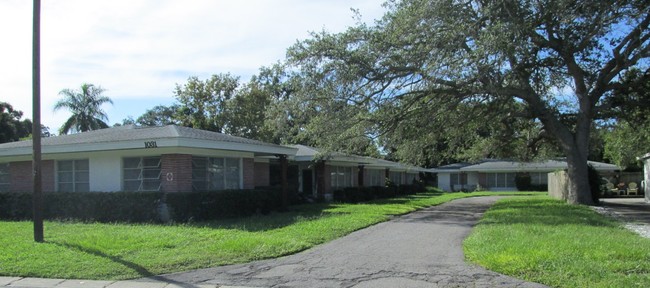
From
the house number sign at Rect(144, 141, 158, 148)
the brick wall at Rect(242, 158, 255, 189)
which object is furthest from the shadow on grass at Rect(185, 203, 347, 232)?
the house number sign at Rect(144, 141, 158, 148)

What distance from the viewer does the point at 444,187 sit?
56625 mm

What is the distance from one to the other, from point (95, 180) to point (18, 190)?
15.8 ft

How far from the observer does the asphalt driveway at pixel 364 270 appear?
7.84m

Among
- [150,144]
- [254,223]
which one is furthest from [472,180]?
[150,144]

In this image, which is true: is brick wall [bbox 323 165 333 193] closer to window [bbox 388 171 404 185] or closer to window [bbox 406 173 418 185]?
window [bbox 388 171 404 185]

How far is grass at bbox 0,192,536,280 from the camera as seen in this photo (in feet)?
29.6

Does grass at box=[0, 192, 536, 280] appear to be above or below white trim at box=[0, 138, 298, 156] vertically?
below

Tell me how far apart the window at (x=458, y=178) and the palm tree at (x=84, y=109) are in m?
35.8

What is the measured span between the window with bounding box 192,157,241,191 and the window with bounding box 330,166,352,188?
405 inches

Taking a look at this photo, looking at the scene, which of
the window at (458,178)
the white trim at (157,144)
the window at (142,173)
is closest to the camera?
the white trim at (157,144)

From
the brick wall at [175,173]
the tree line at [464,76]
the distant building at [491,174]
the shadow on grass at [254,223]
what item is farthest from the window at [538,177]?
the brick wall at [175,173]

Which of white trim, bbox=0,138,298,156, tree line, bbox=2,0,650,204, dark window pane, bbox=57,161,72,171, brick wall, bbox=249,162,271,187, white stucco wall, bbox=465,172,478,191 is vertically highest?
tree line, bbox=2,0,650,204

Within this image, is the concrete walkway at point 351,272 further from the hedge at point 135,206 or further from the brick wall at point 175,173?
the brick wall at point 175,173

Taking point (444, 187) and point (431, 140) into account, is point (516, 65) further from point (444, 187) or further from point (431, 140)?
point (444, 187)
